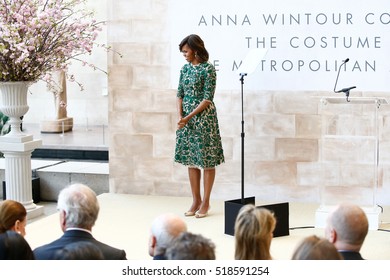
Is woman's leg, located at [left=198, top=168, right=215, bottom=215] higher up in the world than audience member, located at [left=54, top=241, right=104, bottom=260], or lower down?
lower down

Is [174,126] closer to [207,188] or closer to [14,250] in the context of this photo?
[207,188]

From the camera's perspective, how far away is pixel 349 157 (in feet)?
22.8

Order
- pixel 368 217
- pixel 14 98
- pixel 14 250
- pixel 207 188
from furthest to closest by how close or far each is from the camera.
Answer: pixel 14 98, pixel 207 188, pixel 368 217, pixel 14 250

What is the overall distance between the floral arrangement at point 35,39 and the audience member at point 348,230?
3799 millimetres

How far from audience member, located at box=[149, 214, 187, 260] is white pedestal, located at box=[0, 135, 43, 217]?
12.8 ft

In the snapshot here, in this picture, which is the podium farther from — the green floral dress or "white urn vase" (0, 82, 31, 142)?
"white urn vase" (0, 82, 31, 142)

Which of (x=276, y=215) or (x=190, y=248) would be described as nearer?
(x=190, y=248)

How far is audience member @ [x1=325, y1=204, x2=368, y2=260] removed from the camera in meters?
3.57

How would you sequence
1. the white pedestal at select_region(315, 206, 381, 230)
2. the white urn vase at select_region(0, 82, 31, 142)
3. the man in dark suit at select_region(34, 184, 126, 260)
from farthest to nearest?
the white urn vase at select_region(0, 82, 31, 142), the white pedestal at select_region(315, 206, 381, 230), the man in dark suit at select_region(34, 184, 126, 260)

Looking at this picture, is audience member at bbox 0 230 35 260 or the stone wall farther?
the stone wall

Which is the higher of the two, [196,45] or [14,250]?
[196,45]

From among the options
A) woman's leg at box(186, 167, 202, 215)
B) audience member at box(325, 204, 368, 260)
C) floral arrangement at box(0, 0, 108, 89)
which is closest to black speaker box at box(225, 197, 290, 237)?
woman's leg at box(186, 167, 202, 215)

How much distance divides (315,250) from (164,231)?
720 millimetres

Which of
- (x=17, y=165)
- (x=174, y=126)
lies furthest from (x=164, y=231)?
(x=174, y=126)
